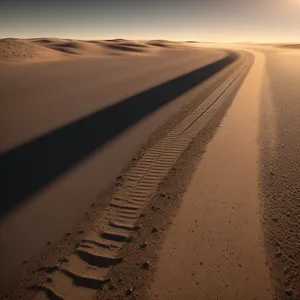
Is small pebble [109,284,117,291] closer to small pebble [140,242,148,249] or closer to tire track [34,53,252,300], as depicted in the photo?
tire track [34,53,252,300]

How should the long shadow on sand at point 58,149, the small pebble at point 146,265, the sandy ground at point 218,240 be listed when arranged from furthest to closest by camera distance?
1. the long shadow on sand at point 58,149
2. the small pebble at point 146,265
3. the sandy ground at point 218,240

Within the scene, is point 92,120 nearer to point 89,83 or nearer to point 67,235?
point 67,235

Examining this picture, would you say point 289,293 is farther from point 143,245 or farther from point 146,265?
point 143,245

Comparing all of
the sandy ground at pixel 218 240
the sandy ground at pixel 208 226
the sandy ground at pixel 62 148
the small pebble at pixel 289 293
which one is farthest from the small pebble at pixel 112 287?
the small pebble at pixel 289 293

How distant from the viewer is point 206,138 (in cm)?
835

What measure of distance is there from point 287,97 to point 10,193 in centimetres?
1178

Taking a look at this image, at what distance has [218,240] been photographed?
446 centimetres

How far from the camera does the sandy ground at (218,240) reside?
3.75m

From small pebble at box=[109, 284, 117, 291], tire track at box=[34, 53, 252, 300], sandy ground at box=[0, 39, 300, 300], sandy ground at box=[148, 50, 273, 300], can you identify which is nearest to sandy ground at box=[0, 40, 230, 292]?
sandy ground at box=[0, 39, 300, 300]

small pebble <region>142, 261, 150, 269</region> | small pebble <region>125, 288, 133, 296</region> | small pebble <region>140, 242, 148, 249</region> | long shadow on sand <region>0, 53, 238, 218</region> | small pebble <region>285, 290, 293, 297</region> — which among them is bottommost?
A: small pebble <region>125, 288, 133, 296</region>

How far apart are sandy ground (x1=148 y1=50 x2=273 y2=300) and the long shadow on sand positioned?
3055 mm

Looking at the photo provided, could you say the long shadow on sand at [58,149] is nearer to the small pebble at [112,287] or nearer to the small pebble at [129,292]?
the small pebble at [112,287]

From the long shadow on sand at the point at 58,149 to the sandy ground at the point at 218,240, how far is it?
305 cm

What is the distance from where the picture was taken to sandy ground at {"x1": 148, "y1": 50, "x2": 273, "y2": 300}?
12.3ft
